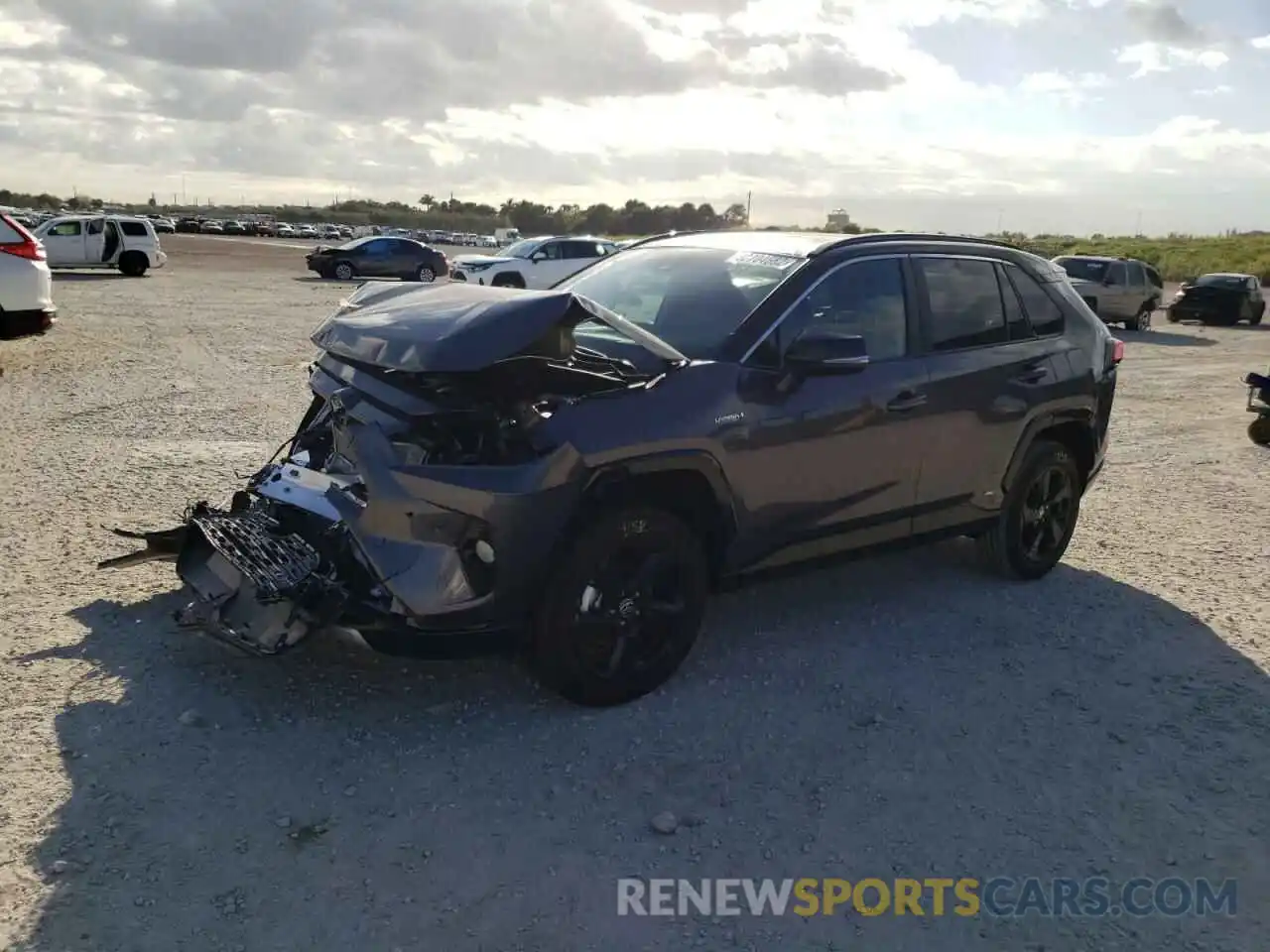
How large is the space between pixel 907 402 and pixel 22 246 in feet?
35.4

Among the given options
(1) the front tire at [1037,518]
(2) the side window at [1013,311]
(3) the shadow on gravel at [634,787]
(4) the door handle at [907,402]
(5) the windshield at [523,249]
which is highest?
(2) the side window at [1013,311]

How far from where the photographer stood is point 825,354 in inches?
172

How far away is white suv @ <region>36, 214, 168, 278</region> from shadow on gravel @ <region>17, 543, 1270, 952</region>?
1084 inches

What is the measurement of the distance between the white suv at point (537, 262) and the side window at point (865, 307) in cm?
2177

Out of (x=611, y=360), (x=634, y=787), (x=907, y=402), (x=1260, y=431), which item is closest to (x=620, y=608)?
(x=634, y=787)

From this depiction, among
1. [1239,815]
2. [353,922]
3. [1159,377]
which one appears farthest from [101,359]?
[1159,377]

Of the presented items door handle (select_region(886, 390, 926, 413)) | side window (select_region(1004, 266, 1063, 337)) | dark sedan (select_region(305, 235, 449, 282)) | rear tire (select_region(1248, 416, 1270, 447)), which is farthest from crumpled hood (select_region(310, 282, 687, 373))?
dark sedan (select_region(305, 235, 449, 282))

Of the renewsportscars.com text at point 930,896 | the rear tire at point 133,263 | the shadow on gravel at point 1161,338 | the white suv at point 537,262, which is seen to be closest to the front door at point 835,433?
the renewsportscars.com text at point 930,896

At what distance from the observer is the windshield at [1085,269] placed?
24562mm

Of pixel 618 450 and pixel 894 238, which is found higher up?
pixel 894 238

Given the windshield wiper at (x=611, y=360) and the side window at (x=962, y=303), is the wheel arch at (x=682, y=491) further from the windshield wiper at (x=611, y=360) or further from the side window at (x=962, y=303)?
the side window at (x=962, y=303)

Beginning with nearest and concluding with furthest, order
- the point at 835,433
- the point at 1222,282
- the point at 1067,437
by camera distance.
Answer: the point at 835,433 < the point at 1067,437 < the point at 1222,282

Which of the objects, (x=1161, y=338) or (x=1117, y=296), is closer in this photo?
(x=1161, y=338)

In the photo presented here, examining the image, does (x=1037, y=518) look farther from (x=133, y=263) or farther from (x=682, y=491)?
(x=133, y=263)
